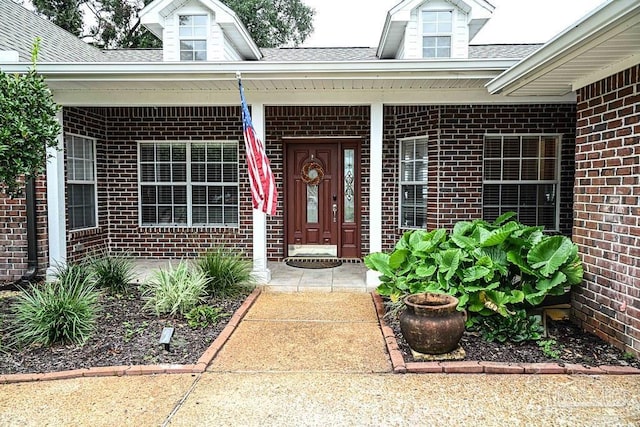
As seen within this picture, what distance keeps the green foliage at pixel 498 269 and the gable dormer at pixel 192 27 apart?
5.25 metres

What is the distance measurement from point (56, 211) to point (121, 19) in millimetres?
17377

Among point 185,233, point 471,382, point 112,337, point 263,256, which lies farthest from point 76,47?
point 471,382

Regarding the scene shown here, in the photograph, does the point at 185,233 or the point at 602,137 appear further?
the point at 185,233

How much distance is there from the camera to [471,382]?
3.50m

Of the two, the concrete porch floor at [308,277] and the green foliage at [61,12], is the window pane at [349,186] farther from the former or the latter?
the green foliage at [61,12]

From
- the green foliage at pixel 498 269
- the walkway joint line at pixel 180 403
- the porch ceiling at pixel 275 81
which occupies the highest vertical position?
the porch ceiling at pixel 275 81

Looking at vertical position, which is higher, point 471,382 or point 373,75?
point 373,75

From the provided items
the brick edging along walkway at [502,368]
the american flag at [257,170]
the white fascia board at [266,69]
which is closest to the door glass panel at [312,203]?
the american flag at [257,170]

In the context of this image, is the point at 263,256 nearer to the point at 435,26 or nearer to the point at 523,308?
the point at 523,308

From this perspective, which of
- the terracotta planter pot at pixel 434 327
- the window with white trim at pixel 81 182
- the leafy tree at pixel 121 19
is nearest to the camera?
the terracotta planter pot at pixel 434 327

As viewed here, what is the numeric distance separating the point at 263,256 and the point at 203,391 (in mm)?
3071

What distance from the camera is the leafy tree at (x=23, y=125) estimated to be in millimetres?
4164

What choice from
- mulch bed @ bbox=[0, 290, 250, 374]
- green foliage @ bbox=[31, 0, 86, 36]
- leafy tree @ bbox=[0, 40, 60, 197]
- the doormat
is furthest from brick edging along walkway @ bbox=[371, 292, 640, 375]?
green foliage @ bbox=[31, 0, 86, 36]

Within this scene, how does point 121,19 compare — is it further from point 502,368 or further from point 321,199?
point 502,368
